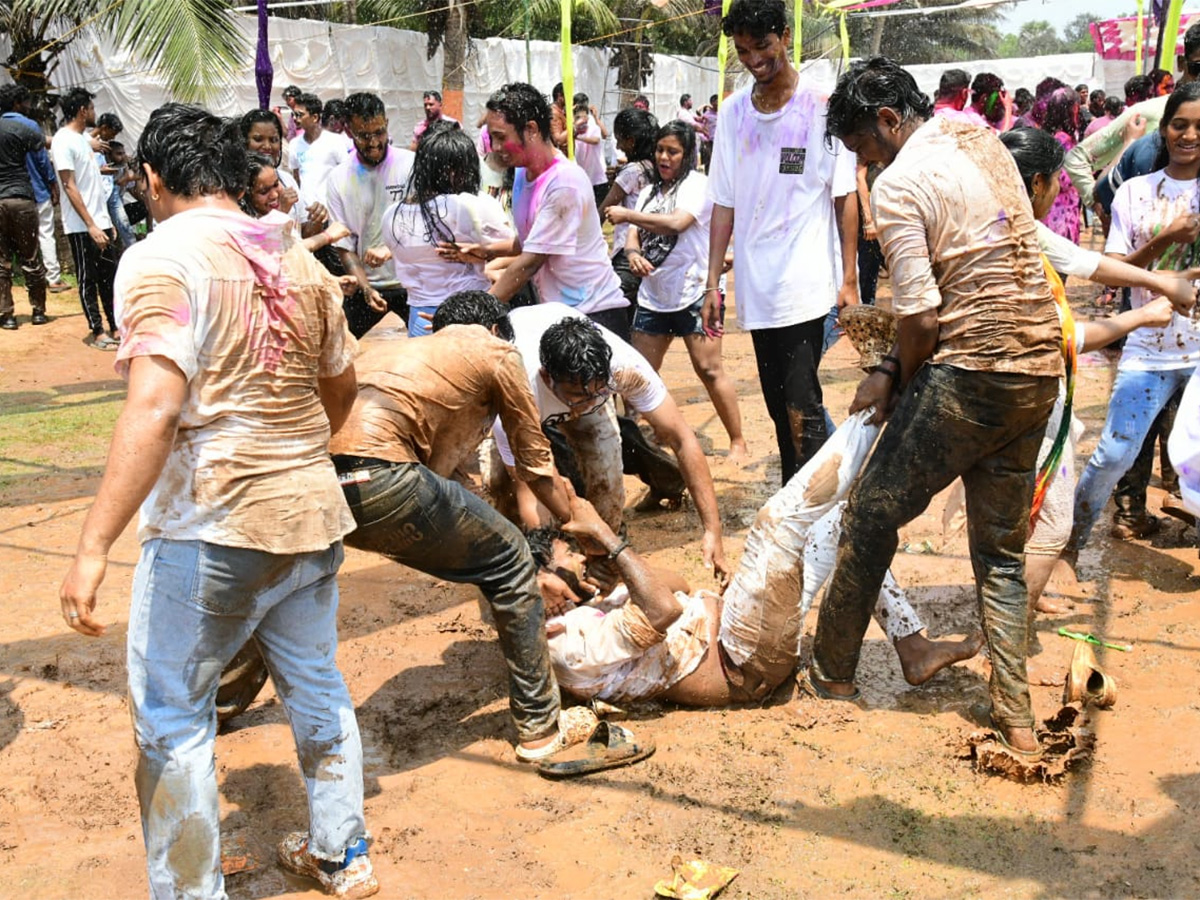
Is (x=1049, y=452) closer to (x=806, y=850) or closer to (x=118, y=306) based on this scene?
(x=806, y=850)

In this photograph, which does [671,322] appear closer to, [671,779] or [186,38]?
[671,779]

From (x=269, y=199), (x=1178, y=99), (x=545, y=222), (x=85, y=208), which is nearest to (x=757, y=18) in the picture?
(x=545, y=222)

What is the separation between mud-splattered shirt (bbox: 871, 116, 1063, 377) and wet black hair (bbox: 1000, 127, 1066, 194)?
14.3 inches

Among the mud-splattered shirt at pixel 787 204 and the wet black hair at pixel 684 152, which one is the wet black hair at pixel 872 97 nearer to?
the mud-splattered shirt at pixel 787 204

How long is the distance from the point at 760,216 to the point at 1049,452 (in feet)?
5.79

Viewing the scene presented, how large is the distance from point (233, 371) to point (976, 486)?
2.22m

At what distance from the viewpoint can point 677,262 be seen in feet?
20.7

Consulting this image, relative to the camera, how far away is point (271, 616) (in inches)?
109

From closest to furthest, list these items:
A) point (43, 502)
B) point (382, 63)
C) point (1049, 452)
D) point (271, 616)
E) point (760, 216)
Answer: point (271, 616)
point (1049, 452)
point (760, 216)
point (43, 502)
point (382, 63)

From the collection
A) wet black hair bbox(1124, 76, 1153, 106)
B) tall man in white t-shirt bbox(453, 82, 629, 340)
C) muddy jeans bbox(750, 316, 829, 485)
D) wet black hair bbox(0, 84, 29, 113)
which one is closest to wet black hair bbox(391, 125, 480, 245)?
tall man in white t-shirt bbox(453, 82, 629, 340)

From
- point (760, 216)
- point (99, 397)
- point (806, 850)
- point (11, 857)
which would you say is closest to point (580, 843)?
point (806, 850)

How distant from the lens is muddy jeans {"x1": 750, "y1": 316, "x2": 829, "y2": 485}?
16.1ft

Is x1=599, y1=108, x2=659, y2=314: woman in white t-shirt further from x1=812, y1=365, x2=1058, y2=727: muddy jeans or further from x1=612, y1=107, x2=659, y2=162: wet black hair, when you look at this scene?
x1=812, y1=365, x2=1058, y2=727: muddy jeans

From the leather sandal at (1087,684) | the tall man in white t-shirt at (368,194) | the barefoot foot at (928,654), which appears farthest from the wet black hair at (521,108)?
the leather sandal at (1087,684)
